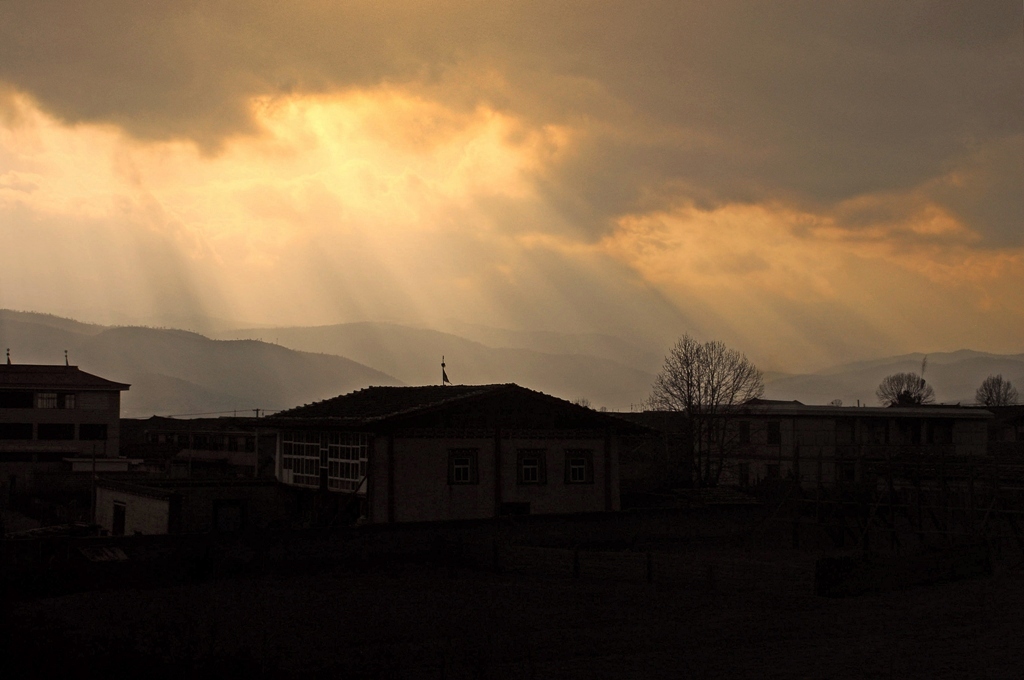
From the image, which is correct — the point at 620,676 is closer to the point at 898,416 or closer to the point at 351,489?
the point at 351,489

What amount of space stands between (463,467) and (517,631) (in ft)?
61.8

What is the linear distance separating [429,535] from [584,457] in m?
12.1

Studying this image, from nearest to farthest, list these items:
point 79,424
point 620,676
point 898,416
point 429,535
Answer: point 620,676 < point 429,535 < point 898,416 < point 79,424

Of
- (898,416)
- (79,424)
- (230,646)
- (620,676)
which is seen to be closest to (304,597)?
(230,646)

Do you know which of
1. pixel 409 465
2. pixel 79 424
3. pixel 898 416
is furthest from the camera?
pixel 79 424

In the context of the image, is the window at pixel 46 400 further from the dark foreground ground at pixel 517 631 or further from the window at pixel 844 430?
the window at pixel 844 430

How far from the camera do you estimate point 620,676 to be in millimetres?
17906

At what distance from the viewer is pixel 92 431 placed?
266ft

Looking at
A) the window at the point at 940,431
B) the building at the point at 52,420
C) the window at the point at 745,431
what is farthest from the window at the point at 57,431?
the window at the point at 940,431

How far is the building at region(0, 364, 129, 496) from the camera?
77.0 m

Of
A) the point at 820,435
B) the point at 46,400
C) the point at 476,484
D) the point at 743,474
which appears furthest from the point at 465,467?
the point at 46,400

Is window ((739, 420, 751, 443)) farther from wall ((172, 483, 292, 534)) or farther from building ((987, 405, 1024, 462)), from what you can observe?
wall ((172, 483, 292, 534))

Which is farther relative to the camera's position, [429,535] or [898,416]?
[898,416]

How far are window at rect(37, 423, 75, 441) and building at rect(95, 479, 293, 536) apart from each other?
3511 centimetres
